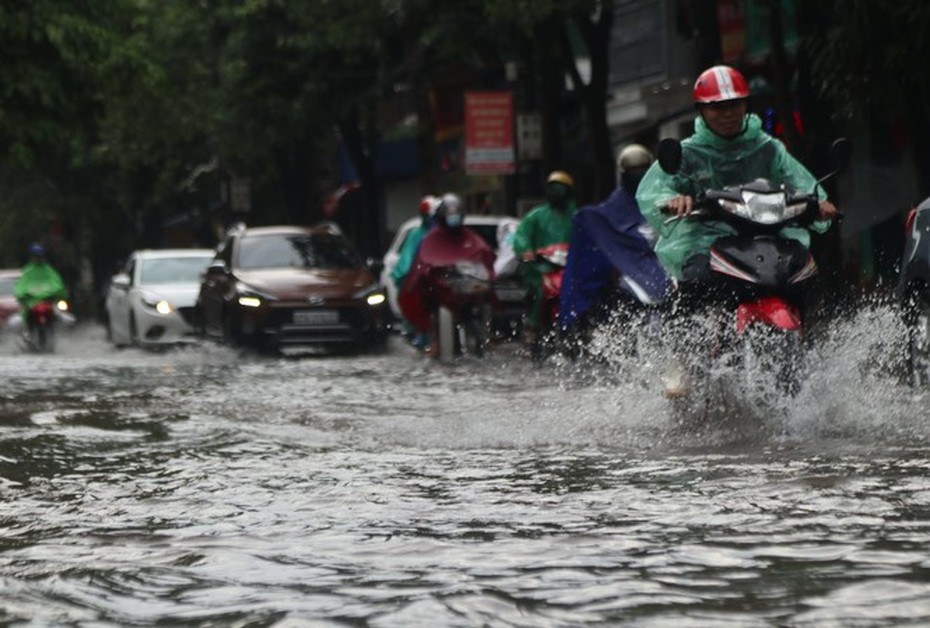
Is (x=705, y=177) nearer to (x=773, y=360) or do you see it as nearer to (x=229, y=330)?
(x=773, y=360)

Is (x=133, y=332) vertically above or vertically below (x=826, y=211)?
below

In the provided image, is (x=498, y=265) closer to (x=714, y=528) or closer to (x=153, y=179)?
(x=714, y=528)

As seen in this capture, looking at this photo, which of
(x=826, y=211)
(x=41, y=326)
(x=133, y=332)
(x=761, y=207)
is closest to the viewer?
(x=761, y=207)

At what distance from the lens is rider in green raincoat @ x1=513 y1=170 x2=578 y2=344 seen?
1972cm

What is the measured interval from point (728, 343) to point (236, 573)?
4.46 meters

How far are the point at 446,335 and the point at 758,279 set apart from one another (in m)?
11.0

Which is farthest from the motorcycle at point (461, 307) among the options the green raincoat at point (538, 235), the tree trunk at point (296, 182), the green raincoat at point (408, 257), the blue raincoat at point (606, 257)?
the tree trunk at point (296, 182)

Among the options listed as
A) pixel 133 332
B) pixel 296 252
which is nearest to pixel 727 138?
pixel 296 252

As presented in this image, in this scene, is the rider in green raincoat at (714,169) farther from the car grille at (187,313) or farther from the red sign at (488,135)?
the red sign at (488,135)

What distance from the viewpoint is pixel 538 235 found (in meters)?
19.8

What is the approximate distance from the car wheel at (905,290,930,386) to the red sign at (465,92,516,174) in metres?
21.9

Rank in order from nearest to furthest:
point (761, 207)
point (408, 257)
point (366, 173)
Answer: point (761, 207)
point (408, 257)
point (366, 173)

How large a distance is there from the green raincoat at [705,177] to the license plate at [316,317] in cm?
1325

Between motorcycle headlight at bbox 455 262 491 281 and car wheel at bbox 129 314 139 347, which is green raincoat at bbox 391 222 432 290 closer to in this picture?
motorcycle headlight at bbox 455 262 491 281
